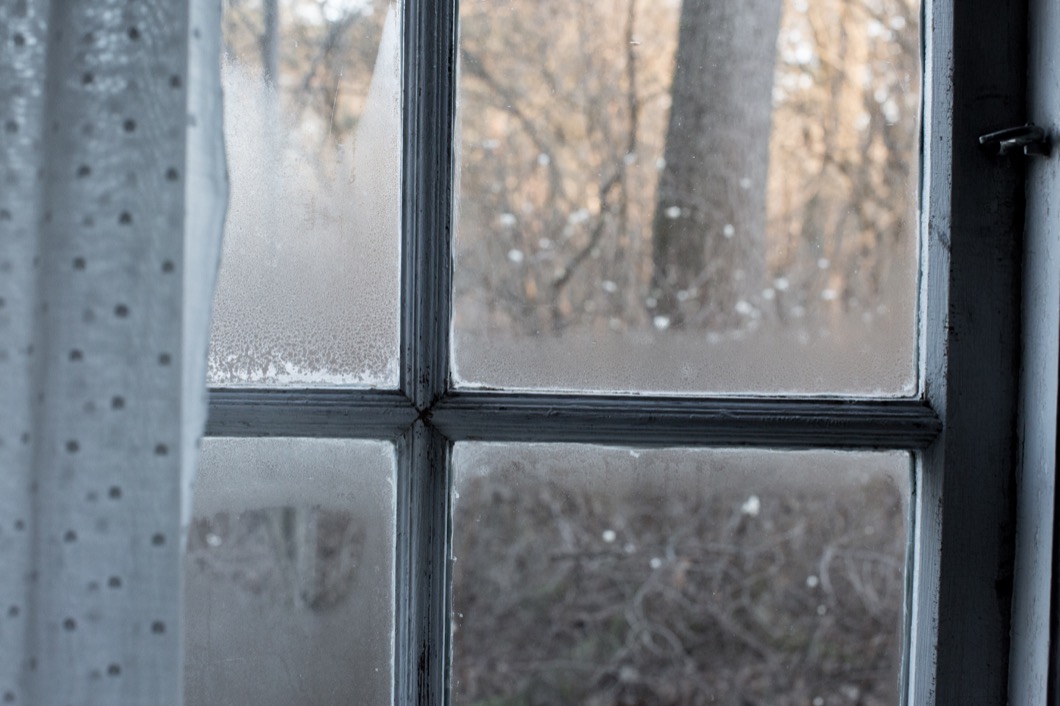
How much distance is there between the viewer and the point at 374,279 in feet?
2.78

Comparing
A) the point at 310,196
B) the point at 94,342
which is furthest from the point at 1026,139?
the point at 94,342

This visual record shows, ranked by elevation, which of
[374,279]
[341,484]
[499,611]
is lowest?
[499,611]

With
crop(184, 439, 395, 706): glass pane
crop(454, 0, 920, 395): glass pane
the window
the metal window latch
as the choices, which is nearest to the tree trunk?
crop(454, 0, 920, 395): glass pane

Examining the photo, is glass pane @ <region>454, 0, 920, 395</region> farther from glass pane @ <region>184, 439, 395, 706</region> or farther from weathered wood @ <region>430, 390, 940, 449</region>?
glass pane @ <region>184, 439, 395, 706</region>

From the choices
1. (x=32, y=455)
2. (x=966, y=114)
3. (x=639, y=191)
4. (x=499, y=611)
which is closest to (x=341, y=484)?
(x=499, y=611)

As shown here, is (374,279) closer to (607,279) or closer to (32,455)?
(607,279)

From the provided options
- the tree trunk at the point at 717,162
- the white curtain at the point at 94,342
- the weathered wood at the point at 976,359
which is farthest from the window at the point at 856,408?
the white curtain at the point at 94,342

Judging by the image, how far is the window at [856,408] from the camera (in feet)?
2.55

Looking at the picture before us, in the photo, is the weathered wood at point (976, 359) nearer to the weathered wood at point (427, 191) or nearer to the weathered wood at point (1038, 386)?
the weathered wood at point (1038, 386)

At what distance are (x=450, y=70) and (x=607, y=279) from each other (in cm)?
25

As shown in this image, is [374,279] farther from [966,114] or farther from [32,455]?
[966,114]

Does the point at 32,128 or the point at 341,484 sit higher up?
the point at 32,128

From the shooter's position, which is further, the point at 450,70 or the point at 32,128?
the point at 450,70

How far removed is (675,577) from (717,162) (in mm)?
416
